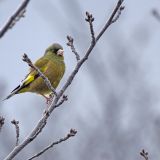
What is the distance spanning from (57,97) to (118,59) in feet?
28.7

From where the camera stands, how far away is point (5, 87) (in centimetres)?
1219

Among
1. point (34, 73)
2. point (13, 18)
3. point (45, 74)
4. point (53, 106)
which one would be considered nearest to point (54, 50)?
point (45, 74)

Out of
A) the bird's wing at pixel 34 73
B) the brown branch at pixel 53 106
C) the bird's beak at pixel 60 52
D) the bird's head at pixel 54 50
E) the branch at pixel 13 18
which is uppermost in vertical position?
the branch at pixel 13 18

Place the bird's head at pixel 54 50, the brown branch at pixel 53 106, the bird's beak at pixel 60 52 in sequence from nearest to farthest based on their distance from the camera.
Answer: the brown branch at pixel 53 106
the bird's beak at pixel 60 52
the bird's head at pixel 54 50

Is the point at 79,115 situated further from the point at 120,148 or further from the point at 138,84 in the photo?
the point at 120,148

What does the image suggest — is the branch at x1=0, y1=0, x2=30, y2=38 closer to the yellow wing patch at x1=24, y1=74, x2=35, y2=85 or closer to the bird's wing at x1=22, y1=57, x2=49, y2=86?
Result: the bird's wing at x1=22, y1=57, x2=49, y2=86

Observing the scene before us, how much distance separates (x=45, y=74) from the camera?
870 cm

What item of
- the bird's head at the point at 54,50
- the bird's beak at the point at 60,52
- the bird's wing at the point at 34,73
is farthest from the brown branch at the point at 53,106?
the bird's head at the point at 54,50

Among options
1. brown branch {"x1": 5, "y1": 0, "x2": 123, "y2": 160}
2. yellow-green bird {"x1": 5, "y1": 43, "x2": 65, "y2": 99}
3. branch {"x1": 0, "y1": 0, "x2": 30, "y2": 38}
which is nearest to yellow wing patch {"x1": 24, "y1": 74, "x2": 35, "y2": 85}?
yellow-green bird {"x1": 5, "y1": 43, "x2": 65, "y2": 99}

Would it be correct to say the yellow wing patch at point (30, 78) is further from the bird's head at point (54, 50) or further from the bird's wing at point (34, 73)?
the bird's head at point (54, 50)

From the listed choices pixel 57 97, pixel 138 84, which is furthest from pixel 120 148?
pixel 57 97

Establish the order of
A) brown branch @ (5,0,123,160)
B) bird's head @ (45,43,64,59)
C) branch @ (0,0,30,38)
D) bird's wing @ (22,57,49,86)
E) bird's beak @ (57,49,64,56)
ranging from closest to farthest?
branch @ (0,0,30,38) < brown branch @ (5,0,123,160) < bird's wing @ (22,57,49,86) < bird's beak @ (57,49,64,56) < bird's head @ (45,43,64,59)

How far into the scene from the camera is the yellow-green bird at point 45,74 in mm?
8469

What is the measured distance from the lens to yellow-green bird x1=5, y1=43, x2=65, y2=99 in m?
8.47
